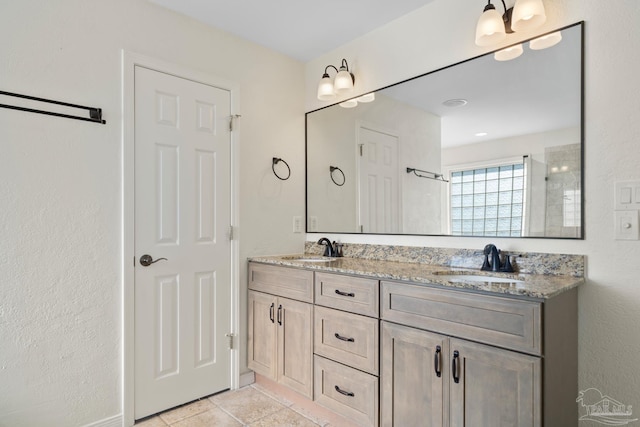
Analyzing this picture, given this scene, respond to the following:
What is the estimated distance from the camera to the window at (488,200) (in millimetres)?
1877

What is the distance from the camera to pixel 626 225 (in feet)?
5.08

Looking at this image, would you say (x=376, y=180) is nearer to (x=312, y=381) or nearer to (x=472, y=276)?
(x=472, y=276)

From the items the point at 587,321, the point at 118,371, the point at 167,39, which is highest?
the point at 167,39

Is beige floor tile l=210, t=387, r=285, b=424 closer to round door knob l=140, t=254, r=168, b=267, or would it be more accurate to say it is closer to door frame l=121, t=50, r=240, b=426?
door frame l=121, t=50, r=240, b=426

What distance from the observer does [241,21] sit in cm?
238

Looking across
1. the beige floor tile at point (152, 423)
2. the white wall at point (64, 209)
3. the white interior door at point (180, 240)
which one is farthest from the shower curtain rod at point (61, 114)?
the beige floor tile at point (152, 423)

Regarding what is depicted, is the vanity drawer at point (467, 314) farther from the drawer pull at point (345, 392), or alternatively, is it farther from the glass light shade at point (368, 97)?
the glass light shade at point (368, 97)

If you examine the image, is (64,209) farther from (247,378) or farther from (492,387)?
(492,387)

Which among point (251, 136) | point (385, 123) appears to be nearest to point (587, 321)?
point (385, 123)

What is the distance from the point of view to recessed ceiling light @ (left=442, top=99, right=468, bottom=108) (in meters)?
2.11

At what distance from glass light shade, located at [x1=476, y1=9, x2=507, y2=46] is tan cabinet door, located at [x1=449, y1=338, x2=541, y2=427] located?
1469 mm

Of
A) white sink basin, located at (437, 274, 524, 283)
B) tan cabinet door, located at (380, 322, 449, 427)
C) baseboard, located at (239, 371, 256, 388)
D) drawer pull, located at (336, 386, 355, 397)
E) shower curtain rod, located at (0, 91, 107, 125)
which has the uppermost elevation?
shower curtain rod, located at (0, 91, 107, 125)

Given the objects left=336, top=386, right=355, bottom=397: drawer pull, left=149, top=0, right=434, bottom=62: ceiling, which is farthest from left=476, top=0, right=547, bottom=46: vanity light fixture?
left=336, top=386, right=355, bottom=397: drawer pull

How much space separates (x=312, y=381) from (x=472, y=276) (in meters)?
1.05
